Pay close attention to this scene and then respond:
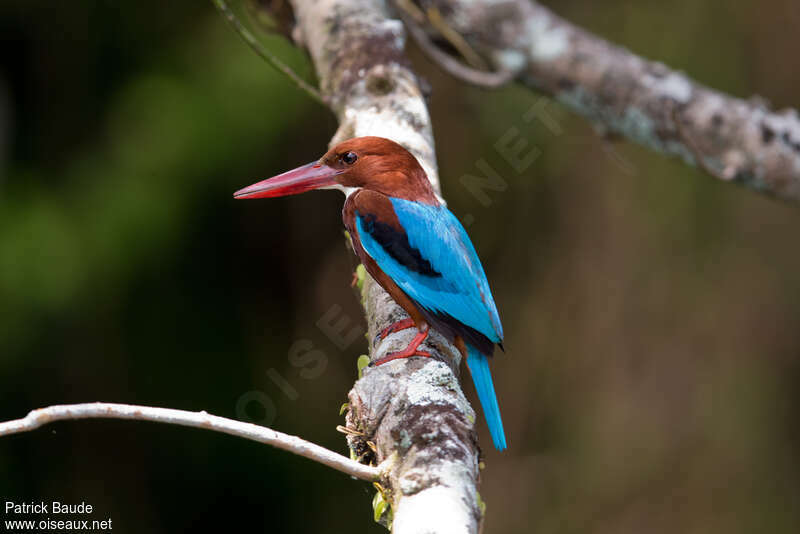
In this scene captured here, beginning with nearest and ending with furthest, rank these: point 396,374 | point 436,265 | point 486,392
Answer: point 396,374
point 486,392
point 436,265

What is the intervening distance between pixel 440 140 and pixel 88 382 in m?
1.85

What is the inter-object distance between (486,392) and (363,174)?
644 millimetres

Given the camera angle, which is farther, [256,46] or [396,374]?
[256,46]

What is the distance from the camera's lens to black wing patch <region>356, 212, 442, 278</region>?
6.05 ft

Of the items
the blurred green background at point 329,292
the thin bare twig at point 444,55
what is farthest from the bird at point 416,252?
the blurred green background at point 329,292

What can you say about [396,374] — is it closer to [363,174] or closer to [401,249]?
[401,249]

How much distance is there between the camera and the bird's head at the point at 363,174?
6.45ft

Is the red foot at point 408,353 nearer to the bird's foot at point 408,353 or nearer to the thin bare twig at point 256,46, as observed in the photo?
the bird's foot at point 408,353

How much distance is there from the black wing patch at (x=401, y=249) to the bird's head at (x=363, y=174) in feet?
0.38

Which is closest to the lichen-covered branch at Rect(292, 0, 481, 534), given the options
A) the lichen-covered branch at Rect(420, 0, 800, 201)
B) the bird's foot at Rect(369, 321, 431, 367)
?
the bird's foot at Rect(369, 321, 431, 367)

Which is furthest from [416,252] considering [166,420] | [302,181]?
[166,420]

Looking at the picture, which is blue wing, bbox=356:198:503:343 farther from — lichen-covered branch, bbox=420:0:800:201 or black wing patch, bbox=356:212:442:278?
lichen-covered branch, bbox=420:0:800:201

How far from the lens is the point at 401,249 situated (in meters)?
1.85

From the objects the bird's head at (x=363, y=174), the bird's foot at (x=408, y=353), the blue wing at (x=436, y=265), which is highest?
the bird's head at (x=363, y=174)
